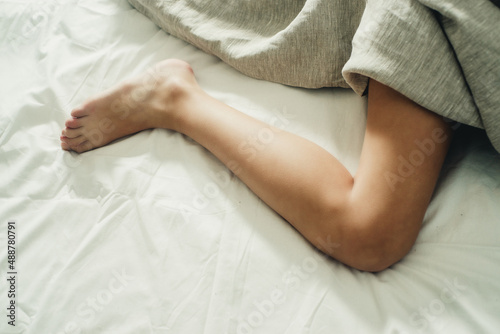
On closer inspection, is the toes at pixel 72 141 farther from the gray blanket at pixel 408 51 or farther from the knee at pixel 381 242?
the knee at pixel 381 242

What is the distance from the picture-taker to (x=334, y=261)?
512mm

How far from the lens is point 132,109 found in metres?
0.67

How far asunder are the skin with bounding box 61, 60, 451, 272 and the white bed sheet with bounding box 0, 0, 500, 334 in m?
0.03

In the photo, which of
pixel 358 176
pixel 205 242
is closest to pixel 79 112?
pixel 205 242

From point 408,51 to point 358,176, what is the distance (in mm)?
185

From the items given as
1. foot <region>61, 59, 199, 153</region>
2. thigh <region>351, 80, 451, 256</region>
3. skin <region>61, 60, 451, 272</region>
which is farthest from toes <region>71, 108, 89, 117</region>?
thigh <region>351, 80, 451, 256</region>

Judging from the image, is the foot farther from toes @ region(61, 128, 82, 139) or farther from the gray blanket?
the gray blanket

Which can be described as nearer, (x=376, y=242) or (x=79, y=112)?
(x=376, y=242)

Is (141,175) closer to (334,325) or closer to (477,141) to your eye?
(334,325)

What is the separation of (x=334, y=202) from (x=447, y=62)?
0.24 meters

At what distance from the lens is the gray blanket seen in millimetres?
432

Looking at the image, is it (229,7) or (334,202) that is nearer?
(334,202)

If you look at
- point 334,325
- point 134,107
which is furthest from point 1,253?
point 334,325

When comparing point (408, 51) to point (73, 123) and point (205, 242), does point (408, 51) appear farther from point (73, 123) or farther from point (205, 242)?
point (73, 123)
